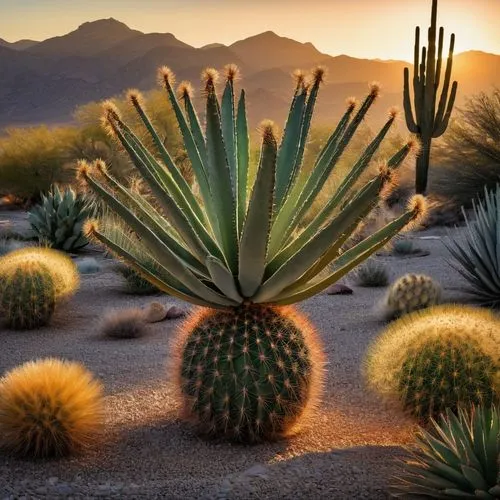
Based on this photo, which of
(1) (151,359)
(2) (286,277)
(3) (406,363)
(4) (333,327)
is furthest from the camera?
(4) (333,327)

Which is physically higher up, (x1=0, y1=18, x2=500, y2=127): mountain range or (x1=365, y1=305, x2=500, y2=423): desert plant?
(x1=0, y1=18, x2=500, y2=127): mountain range

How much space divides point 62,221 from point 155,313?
679 centimetres

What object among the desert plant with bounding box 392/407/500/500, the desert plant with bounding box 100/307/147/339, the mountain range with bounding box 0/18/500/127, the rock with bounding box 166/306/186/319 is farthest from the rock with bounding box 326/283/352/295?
the mountain range with bounding box 0/18/500/127

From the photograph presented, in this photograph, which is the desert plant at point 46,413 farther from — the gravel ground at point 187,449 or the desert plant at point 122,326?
the desert plant at point 122,326

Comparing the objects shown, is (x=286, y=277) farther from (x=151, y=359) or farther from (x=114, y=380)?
(x=151, y=359)

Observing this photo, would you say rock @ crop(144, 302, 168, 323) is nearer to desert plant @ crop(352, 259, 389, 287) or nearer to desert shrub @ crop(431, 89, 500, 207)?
desert plant @ crop(352, 259, 389, 287)

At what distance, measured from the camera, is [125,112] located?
91.7ft

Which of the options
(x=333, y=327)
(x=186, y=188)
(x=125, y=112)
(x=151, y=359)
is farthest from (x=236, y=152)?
(x=125, y=112)

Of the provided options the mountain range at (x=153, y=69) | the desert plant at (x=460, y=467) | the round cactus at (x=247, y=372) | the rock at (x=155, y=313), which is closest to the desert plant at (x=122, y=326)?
the rock at (x=155, y=313)

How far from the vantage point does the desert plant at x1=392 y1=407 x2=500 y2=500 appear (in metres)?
3.54

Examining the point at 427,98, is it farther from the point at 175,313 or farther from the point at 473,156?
the point at 175,313

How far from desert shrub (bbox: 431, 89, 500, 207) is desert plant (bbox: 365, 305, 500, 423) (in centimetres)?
1221

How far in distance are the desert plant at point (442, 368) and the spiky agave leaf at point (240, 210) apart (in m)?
0.89

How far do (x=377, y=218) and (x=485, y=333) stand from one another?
11942mm
